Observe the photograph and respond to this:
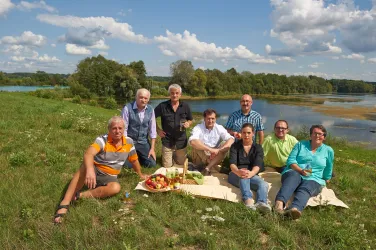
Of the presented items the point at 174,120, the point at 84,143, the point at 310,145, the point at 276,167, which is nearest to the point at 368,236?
the point at 310,145

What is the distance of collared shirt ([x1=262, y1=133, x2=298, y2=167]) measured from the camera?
623 cm

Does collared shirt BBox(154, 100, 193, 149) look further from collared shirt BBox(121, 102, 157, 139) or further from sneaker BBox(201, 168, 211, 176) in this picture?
sneaker BBox(201, 168, 211, 176)

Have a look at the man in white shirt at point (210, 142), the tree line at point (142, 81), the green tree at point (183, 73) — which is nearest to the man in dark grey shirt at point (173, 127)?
the man in white shirt at point (210, 142)

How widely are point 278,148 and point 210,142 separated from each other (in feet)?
5.13

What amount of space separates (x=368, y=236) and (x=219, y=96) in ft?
248

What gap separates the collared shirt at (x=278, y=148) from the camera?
245 inches

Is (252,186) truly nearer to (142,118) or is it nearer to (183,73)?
(142,118)

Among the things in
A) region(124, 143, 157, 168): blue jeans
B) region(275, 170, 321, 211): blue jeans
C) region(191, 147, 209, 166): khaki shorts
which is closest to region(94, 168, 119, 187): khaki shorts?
region(124, 143, 157, 168): blue jeans

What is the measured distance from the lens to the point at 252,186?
511cm

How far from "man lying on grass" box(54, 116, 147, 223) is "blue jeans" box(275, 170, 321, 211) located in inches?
108

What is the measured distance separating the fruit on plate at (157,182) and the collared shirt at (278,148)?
100 inches

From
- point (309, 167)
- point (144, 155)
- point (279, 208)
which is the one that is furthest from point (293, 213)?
point (144, 155)

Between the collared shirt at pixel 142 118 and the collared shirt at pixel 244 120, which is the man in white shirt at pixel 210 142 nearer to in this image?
the collared shirt at pixel 244 120

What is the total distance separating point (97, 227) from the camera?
3.61 meters
